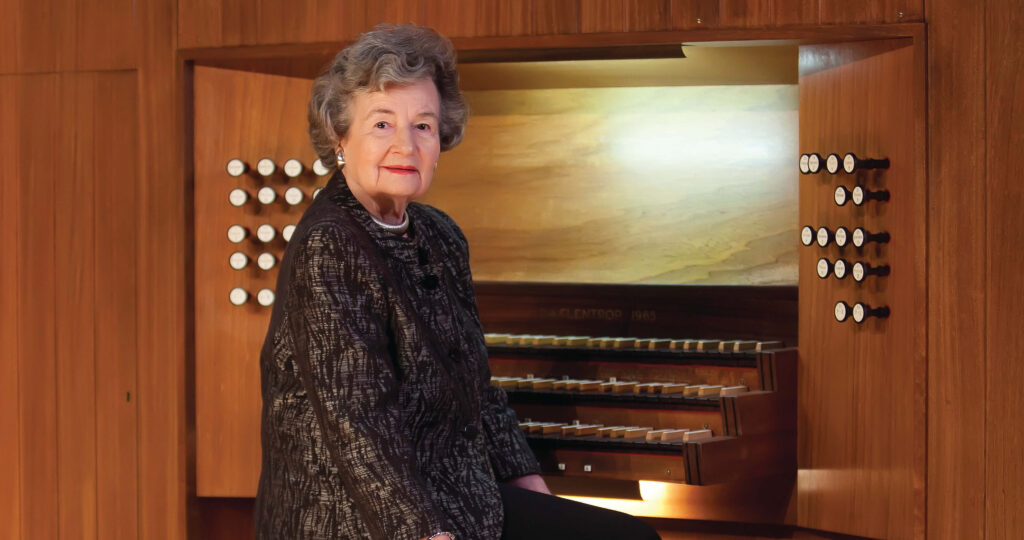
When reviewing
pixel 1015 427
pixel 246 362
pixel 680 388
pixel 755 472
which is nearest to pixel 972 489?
pixel 1015 427

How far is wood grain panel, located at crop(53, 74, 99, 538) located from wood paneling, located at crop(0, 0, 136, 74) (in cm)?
8

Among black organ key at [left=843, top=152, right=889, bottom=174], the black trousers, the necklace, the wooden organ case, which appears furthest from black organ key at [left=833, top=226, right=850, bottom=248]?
the necklace

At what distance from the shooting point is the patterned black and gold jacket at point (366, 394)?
1848mm

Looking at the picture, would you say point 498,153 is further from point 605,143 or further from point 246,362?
point 246,362

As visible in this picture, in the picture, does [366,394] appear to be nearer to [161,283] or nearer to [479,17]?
[479,17]

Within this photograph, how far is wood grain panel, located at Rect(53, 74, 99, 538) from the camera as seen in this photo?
12.4ft

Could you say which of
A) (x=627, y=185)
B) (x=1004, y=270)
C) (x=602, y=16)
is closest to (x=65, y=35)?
(x=602, y=16)

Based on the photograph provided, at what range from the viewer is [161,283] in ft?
12.3

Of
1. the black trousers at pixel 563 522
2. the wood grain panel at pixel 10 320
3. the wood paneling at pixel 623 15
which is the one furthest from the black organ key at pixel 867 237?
the wood grain panel at pixel 10 320

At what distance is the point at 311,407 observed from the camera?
1.90 meters

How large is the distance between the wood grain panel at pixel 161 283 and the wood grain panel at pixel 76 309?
18 centimetres

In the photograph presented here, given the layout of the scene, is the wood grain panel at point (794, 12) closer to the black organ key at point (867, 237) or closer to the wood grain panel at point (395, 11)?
the black organ key at point (867, 237)

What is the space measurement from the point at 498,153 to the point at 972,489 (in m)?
1.96

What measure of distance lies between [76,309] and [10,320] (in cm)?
25
